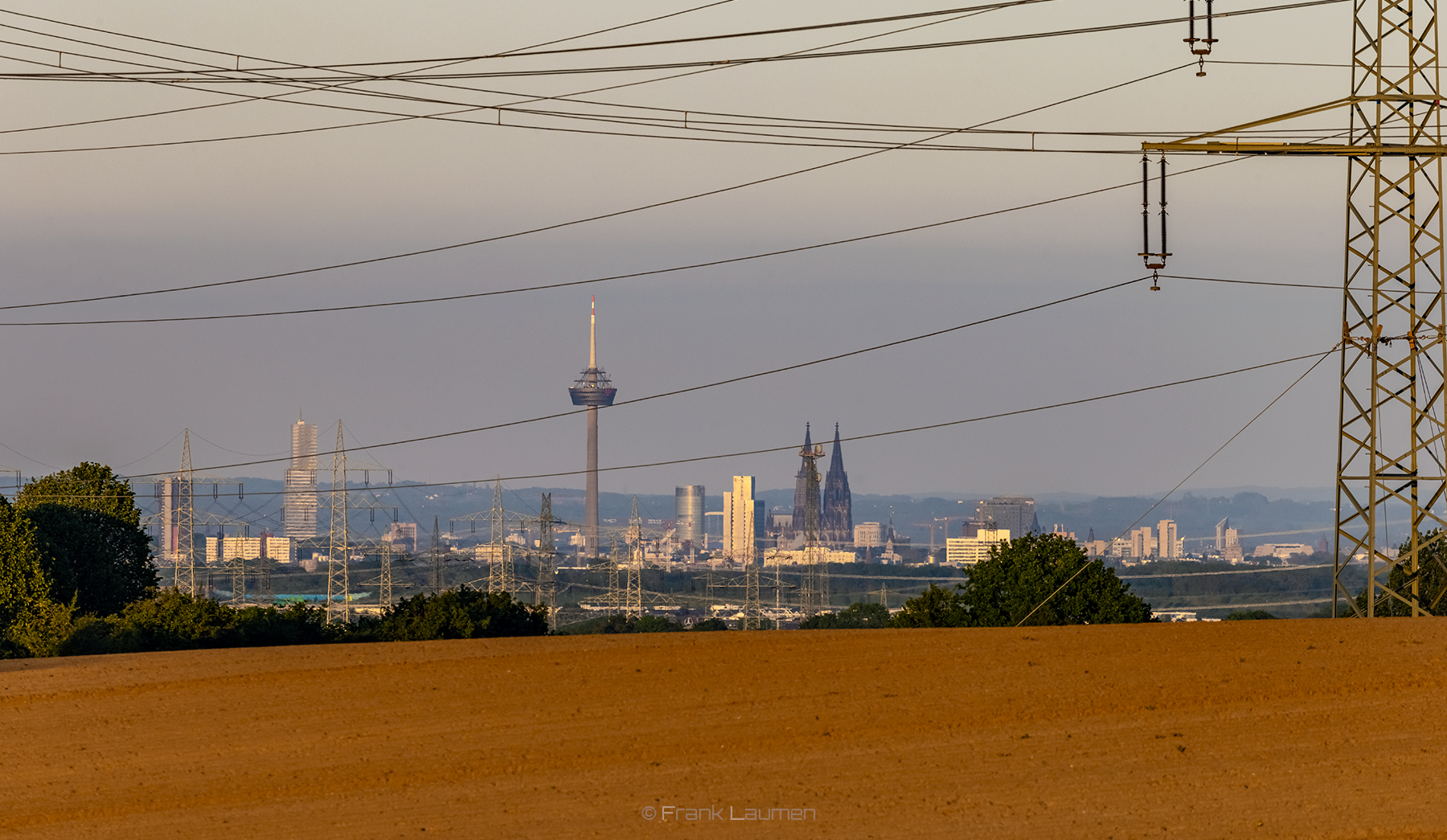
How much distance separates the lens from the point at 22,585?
64062mm

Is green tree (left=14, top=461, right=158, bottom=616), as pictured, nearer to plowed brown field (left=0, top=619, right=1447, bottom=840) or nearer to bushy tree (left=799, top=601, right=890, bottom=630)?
plowed brown field (left=0, top=619, right=1447, bottom=840)

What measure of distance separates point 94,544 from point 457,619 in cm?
3636

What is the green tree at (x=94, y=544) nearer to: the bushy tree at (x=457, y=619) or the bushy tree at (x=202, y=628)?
the bushy tree at (x=202, y=628)

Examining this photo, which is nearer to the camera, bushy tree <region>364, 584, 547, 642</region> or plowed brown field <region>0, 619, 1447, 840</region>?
plowed brown field <region>0, 619, 1447, 840</region>

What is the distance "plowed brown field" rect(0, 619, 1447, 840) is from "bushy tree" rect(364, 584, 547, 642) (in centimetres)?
1131

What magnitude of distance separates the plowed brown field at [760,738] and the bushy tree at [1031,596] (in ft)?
58.8

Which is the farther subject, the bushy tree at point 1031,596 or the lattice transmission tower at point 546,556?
the lattice transmission tower at point 546,556

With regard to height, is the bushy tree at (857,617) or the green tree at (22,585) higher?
the green tree at (22,585)

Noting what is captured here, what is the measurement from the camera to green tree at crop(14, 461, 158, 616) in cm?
7144

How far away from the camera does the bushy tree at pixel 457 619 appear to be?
4928cm

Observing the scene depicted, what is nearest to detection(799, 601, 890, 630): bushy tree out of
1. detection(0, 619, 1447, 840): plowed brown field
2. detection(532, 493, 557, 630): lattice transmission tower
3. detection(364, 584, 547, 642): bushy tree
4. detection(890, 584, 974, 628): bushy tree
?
detection(532, 493, 557, 630): lattice transmission tower

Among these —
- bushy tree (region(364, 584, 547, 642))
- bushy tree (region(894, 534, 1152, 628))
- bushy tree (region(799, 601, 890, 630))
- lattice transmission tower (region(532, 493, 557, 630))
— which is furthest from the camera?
lattice transmission tower (region(532, 493, 557, 630))

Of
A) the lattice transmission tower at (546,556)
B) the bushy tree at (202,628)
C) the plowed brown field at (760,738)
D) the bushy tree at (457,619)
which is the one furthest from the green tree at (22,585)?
the lattice transmission tower at (546,556)

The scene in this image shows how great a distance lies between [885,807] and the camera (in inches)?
856
